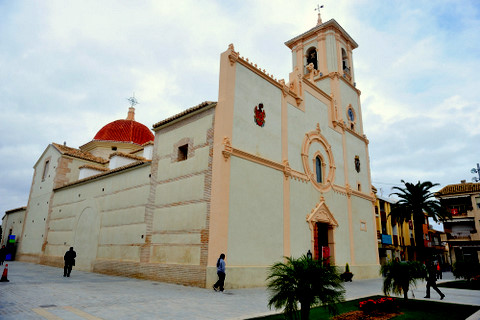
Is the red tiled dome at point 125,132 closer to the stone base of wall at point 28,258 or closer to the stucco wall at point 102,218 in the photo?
the stucco wall at point 102,218

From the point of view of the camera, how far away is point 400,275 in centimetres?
980

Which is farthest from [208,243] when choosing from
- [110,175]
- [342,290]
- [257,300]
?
[110,175]

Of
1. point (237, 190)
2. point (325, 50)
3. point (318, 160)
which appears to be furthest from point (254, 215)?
point (325, 50)

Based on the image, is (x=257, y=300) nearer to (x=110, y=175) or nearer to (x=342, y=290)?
(x=342, y=290)

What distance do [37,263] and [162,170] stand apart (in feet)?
53.9

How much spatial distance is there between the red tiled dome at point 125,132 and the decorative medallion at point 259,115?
19320mm

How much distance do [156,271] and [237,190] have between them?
18.8ft

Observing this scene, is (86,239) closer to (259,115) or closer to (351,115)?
(259,115)

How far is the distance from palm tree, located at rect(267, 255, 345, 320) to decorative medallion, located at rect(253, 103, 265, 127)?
11.0m

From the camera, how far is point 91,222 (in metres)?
21.4

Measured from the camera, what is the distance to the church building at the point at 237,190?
14.2m

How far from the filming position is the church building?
14.2m

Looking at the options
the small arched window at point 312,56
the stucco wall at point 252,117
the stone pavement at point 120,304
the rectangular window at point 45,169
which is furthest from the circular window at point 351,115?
the rectangular window at point 45,169

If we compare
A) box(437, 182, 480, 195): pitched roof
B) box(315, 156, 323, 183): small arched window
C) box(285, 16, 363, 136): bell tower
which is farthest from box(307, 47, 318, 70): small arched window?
box(437, 182, 480, 195): pitched roof
